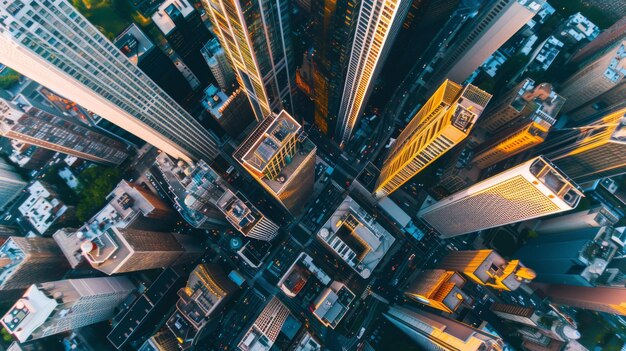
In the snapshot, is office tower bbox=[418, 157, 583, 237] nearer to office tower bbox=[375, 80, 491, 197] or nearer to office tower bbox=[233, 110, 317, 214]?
office tower bbox=[375, 80, 491, 197]

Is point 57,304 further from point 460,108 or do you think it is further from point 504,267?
point 504,267

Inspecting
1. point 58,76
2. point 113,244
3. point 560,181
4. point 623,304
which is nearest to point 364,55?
point 560,181

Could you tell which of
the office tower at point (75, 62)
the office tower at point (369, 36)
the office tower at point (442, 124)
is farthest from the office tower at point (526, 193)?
the office tower at point (75, 62)

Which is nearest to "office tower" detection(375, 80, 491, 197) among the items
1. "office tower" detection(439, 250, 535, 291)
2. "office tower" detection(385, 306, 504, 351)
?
"office tower" detection(439, 250, 535, 291)

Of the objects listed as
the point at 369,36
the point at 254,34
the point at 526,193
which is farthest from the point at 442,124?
the point at 254,34

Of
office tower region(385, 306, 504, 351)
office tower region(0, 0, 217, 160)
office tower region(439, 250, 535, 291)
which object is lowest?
office tower region(0, 0, 217, 160)
